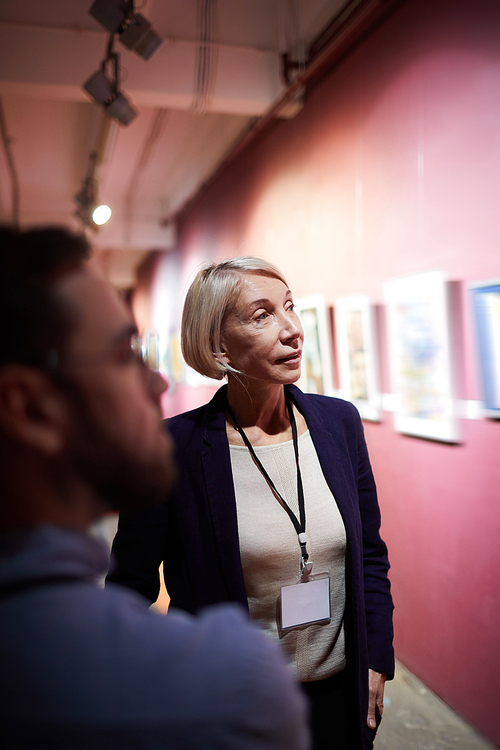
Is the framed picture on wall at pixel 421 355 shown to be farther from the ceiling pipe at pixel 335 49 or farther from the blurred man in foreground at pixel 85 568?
the blurred man in foreground at pixel 85 568

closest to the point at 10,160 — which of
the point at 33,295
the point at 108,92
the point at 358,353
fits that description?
the point at 108,92

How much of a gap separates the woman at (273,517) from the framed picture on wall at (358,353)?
4.78ft

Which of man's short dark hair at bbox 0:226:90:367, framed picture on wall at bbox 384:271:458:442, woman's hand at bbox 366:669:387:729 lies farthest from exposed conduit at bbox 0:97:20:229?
man's short dark hair at bbox 0:226:90:367

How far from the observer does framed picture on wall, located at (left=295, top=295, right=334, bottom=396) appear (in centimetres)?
330

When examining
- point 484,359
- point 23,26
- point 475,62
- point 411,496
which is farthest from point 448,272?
point 23,26

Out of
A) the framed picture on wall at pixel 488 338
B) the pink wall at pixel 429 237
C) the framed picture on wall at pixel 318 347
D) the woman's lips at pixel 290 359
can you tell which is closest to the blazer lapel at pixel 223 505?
the woman's lips at pixel 290 359

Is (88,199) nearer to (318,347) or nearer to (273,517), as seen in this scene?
(318,347)

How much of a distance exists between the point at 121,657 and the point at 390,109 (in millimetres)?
2970

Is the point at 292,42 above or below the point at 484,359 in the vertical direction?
above

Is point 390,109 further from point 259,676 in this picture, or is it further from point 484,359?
point 259,676

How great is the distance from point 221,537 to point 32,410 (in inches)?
35.9

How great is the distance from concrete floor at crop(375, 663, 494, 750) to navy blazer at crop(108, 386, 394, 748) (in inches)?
44.1

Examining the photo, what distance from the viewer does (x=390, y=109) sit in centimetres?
273

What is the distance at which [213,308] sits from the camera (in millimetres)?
1466
